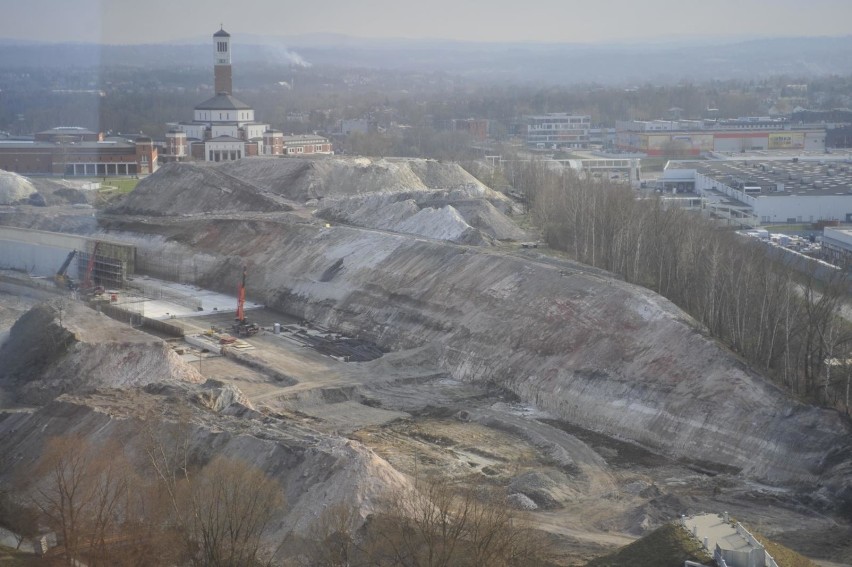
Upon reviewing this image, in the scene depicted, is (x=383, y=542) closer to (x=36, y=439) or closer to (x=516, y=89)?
(x=36, y=439)

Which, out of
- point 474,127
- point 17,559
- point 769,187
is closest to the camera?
point 17,559

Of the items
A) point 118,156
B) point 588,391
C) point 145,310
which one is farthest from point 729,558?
point 118,156

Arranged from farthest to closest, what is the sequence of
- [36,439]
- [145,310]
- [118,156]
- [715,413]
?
1. [118,156]
2. [145,310]
3. [715,413]
4. [36,439]

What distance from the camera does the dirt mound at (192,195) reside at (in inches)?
2228

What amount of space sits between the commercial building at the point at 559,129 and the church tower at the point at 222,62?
3311cm

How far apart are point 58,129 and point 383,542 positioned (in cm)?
6575

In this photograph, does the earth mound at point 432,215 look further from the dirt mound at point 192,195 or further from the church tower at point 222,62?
the church tower at point 222,62

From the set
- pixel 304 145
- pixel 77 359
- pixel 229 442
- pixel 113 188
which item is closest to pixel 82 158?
pixel 113 188

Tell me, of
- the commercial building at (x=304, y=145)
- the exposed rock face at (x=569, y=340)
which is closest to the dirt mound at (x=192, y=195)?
the exposed rock face at (x=569, y=340)

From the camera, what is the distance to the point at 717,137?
294ft

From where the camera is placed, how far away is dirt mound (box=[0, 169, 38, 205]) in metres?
61.2

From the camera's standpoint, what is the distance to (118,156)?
70375 millimetres

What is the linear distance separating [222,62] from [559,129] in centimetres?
3745

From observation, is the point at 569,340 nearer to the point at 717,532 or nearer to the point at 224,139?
the point at 717,532
